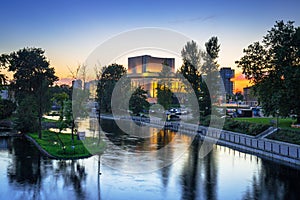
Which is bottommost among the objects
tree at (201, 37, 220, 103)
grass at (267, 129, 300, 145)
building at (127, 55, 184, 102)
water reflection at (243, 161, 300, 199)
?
water reflection at (243, 161, 300, 199)

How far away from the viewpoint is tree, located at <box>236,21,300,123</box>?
31.6m

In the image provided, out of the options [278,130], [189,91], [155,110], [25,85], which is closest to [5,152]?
[278,130]

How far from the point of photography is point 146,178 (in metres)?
20.6

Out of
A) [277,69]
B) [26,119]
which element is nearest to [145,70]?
[26,119]

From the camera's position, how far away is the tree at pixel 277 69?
104 feet

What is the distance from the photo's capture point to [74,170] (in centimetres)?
2227

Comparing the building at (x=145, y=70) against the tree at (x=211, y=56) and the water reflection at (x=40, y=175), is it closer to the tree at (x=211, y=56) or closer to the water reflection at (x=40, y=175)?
the tree at (x=211, y=56)

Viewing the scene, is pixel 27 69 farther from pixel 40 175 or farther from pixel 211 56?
pixel 40 175

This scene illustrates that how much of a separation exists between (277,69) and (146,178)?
21.2 meters

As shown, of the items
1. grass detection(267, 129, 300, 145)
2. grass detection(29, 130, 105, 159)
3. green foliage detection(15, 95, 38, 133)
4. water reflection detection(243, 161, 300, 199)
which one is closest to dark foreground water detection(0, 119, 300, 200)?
water reflection detection(243, 161, 300, 199)

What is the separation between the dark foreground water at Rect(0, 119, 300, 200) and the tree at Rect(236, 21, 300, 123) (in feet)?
23.9

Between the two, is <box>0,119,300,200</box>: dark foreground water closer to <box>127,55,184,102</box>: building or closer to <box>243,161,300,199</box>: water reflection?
<box>243,161,300,199</box>: water reflection

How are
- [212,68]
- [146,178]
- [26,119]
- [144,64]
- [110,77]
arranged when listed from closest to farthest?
[146,178], [26,119], [212,68], [110,77], [144,64]

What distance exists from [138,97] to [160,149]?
47.4 metres
